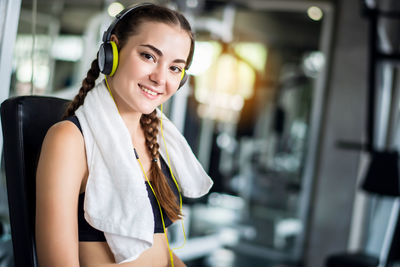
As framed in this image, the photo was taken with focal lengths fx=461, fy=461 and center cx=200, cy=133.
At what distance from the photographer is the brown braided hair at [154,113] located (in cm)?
125

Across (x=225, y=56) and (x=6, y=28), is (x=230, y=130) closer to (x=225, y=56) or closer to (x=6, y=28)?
(x=225, y=56)

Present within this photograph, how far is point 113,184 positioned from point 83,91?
309 mm

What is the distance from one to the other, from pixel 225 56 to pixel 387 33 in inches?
77.1

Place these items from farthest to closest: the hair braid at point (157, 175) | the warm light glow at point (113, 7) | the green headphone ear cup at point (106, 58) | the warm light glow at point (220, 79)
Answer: the warm light glow at point (220, 79)
the warm light glow at point (113, 7)
the hair braid at point (157, 175)
the green headphone ear cup at point (106, 58)

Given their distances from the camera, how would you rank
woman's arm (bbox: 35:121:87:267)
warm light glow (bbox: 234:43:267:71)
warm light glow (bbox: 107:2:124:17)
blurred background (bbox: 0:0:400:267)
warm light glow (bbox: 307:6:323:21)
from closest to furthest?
woman's arm (bbox: 35:121:87:267)
blurred background (bbox: 0:0:400:267)
warm light glow (bbox: 107:2:124:17)
warm light glow (bbox: 307:6:323:21)
warm light glow (bbox: 234:43:267:71)

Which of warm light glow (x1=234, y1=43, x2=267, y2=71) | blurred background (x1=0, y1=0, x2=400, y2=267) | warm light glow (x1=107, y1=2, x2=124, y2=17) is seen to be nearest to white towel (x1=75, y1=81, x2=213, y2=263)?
blurred background (x1=0, y1=0, x2=400, y2=267)

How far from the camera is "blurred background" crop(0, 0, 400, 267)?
2.97 meters

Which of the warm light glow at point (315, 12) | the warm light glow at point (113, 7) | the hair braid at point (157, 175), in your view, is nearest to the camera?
the hair braid at point (157, 175)

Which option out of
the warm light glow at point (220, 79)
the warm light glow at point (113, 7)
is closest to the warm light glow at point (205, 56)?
the warm light glow at point (220, 79)

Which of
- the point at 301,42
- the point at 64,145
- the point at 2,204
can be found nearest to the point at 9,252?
the point at 2,204

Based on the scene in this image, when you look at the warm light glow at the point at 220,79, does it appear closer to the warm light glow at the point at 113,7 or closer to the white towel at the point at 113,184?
the warm light glow at the point at 113,7

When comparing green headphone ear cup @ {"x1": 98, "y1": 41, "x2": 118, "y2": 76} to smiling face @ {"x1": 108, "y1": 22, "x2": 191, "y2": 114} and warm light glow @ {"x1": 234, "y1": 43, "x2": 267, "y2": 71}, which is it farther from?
warm light glow @ {"x1": 234, "y1": 43, "x2": 267, "y2": 71}

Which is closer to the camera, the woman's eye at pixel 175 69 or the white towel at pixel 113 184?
the white towel at pixel 113 184

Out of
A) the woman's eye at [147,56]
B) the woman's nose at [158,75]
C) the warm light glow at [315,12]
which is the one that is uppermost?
the warm light glow at [315,12]
